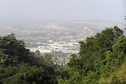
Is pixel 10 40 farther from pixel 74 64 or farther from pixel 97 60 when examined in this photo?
pixel 97 60

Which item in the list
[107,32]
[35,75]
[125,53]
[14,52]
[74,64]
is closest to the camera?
[125,53]

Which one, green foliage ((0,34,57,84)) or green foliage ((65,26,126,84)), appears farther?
green foliage ((0,34,57,84))

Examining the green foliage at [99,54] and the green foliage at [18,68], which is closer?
the green foliage at [99,54]

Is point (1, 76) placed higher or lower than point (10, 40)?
lower

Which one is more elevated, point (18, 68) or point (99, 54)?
point (99, 54)

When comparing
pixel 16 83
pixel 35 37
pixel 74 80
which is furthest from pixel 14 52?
pixel 35 37

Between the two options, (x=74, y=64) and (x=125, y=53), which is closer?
(x=125, y=53)

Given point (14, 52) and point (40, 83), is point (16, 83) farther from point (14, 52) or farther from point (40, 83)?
point (14, 52)

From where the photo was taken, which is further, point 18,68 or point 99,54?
point 99,54

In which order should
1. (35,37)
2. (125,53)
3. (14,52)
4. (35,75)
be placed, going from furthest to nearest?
(35,37) < (14,52) < (35,75) < (125,53)

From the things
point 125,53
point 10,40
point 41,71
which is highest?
point 10,40
